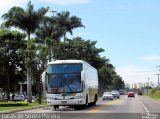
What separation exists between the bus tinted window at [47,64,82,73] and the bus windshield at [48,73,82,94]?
316 millimetres

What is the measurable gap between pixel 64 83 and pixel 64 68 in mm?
1239

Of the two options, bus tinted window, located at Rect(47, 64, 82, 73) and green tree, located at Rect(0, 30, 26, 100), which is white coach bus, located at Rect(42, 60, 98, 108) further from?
green tree, located at Rect(0, 30, 26, 100)

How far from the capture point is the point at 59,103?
1352 inches

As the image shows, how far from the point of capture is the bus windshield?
113 feet

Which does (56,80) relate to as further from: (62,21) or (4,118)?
(62,21)

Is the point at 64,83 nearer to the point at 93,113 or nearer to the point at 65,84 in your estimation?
the point at 65,84

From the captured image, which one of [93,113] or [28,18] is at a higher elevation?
[28,18]

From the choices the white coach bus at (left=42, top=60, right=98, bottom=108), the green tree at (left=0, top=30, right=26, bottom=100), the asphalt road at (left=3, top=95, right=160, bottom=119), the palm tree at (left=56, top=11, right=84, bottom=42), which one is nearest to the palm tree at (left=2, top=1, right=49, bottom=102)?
the green tree at (left=0, top=30, right=26, bottom=100)

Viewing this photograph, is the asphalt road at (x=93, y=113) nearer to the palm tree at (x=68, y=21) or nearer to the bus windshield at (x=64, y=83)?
the bus windshield at (x=64, y=83)

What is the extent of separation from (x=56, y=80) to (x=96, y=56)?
7628 centimetres

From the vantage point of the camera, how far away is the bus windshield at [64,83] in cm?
3447

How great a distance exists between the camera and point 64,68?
115ft

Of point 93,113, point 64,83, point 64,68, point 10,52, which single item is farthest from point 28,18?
point 93,113

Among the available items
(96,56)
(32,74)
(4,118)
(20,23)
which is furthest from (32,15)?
(96,56)
